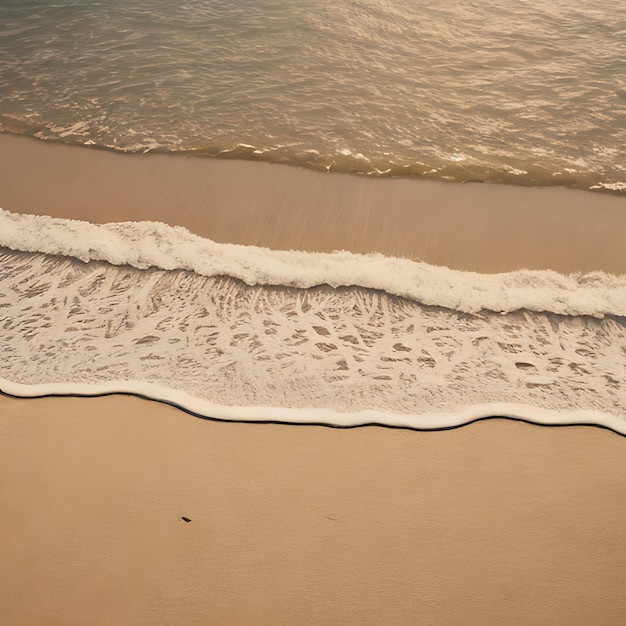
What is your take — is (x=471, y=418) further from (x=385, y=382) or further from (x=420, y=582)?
(x=420, y=582)

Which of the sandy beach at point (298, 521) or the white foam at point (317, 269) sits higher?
the white foam at point (317, 269)

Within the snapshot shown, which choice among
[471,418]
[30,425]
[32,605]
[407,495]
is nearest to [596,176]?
[471,418]

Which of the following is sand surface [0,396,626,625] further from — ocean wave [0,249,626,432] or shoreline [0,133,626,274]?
shoreline [0,133,626,274]

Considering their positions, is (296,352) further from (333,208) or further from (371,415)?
(333,208)

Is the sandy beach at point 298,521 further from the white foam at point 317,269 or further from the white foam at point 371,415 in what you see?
the white foam at point 317,269

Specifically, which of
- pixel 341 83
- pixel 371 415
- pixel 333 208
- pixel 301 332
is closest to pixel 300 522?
pixel 371 415

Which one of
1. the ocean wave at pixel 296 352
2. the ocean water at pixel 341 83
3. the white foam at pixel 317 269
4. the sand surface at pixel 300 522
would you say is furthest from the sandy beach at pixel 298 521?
the ocean water at pixel 341 83
